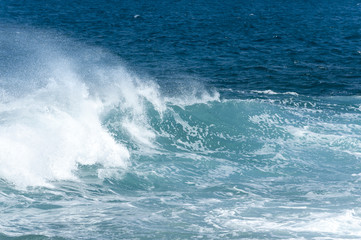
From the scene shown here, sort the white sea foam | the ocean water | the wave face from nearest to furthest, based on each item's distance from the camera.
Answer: the wave face < the ocean water < the white sea foam

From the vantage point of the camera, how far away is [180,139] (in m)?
15.0

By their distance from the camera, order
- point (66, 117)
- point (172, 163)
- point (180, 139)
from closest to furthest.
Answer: point (172, 163) → point (66, 117) → point (180, 139)

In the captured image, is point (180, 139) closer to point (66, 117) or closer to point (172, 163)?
point (172, 163)

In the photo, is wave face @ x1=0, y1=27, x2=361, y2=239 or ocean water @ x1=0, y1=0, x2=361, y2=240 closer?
wave face @ x1=0, y1=27, x2=361, y2=239

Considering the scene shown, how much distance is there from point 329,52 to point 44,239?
23.3 metres

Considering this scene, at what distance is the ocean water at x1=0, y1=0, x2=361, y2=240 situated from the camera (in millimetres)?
9516

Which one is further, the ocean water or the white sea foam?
the white sea foam

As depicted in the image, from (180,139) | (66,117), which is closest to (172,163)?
(180,139)

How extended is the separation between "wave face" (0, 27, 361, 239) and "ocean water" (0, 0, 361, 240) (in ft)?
0.16

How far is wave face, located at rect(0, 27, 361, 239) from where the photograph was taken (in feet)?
30.5

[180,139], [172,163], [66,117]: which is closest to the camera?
[172,163]

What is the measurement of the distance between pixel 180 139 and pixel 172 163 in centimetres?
201

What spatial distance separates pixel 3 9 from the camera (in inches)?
1773

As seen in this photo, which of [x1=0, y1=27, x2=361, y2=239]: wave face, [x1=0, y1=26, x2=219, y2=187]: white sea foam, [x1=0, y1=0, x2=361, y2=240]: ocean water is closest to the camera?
[x1=0, y1=27, x2=361, y2=239]: wave face
